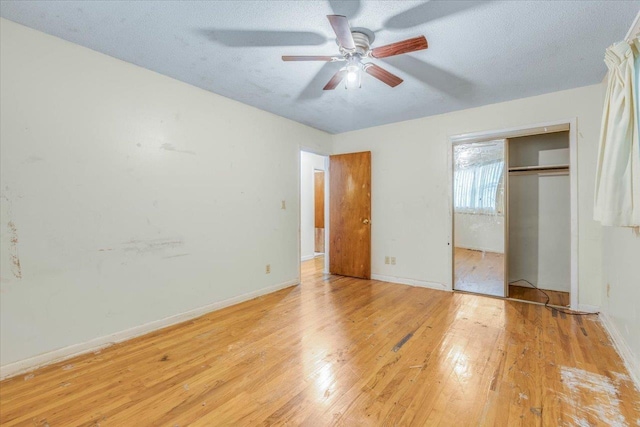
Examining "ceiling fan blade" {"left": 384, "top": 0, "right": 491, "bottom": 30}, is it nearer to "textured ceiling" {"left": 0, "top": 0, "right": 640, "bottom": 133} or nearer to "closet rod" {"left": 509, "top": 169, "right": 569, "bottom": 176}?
"textured ceiling" {"left": 0, "top": 0, "right": 640, "bottom": 133}

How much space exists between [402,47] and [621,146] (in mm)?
1546

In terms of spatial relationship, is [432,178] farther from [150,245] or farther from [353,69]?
[150,245]

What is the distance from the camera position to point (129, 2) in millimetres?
1813

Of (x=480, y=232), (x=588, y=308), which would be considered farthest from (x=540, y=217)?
(x=588, y=308)

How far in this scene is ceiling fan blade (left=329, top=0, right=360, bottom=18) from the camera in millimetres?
1783

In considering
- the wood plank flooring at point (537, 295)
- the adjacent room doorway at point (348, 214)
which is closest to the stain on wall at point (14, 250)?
the adjacent room doorway at point (348, 214)

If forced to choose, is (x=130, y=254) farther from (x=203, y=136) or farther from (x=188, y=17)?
(x=188, y=17)

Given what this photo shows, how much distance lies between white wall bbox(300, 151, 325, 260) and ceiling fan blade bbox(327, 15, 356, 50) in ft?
14.4

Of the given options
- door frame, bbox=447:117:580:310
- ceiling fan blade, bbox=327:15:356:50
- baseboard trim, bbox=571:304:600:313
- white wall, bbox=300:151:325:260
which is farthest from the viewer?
white wall, bbox=300:151:325:260

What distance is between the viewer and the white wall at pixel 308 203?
6277 millimetres

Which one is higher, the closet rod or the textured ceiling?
the textured ceiling

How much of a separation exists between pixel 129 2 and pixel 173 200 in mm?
1629

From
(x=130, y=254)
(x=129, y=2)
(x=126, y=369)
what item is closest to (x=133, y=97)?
(x=129, y=2)

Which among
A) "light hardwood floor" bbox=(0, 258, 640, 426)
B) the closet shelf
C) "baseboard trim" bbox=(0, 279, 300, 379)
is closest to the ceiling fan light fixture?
"light hardwood floor" bbox=(0, 258, 640, 426)
